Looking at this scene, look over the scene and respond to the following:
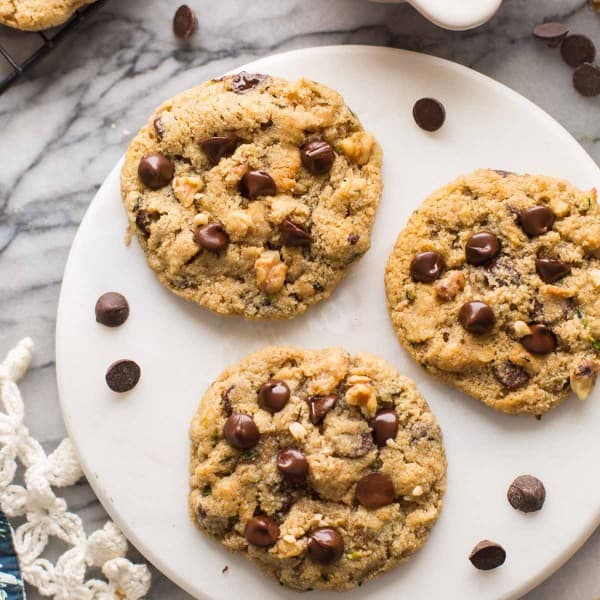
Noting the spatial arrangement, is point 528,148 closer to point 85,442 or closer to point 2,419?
point 85,442

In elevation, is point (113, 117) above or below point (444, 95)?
above

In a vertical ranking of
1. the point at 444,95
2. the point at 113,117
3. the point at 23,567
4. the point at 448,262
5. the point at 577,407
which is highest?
the point at 113,117

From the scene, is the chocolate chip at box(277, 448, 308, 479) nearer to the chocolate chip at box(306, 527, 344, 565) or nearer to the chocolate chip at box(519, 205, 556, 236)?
the chocolate chip at box(306, 527, 344, 565)

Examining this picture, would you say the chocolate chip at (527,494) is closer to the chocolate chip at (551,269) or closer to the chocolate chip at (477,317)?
the chocolate chip at (477,317)

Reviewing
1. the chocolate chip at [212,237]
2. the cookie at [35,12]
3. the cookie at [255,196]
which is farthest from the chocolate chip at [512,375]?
the cookie at [35,12]

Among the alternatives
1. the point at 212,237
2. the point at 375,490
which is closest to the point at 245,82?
the point at 212,237

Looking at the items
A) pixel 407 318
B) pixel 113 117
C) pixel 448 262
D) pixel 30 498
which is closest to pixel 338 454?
pixel 407 318
